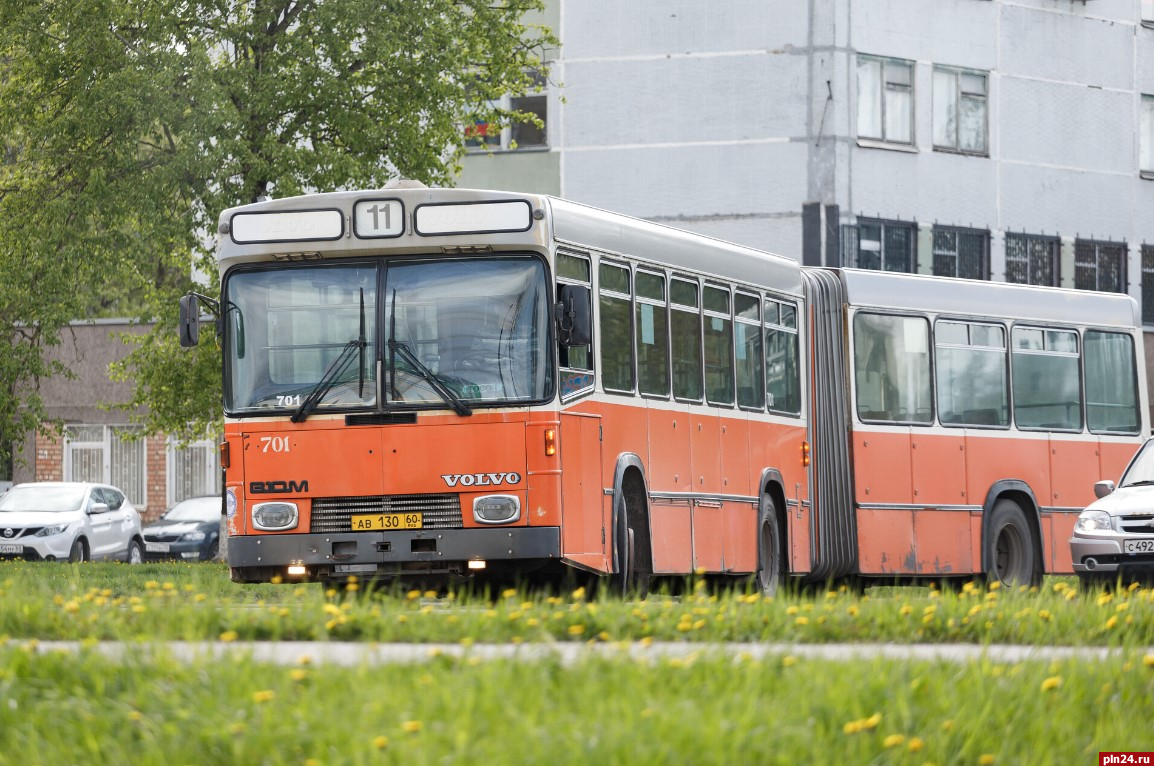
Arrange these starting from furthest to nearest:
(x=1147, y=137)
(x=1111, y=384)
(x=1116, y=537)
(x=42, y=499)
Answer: (x=1147, y=137), (x=42, y=499), (x=1111, y=384), (x=1116, y=537)

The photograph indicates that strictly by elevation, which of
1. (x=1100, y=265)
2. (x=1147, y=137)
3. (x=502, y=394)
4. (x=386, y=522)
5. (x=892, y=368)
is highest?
(x=1147, y=137)

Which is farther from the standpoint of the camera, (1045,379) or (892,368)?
(1045,379)

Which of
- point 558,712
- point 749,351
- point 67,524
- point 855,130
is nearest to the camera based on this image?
point 558,712

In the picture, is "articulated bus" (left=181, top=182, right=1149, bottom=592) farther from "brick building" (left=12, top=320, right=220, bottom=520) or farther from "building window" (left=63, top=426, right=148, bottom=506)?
"building window" (left=63, top=426, right=148, bottom=506)

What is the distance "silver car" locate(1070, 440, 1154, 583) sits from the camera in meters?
19.7

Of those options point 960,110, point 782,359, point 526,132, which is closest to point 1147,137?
point 960,110

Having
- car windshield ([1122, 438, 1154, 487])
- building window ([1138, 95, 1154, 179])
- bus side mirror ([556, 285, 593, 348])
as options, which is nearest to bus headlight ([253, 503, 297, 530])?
bus side mirror ([556, 285, 593, 348])

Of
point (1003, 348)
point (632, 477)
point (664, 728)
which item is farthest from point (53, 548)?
point (664, 728)

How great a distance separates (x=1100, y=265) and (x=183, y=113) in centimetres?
2445

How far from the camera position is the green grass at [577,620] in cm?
929

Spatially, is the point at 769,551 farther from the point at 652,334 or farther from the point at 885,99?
the point at 885,99

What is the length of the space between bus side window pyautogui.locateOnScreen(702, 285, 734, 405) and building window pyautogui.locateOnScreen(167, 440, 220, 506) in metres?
30.9

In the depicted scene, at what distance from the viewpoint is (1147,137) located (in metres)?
46.8

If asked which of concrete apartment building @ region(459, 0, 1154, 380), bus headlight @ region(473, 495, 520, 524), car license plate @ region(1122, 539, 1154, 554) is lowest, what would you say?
car license plate @ region(1122, 539, 1154, 554)
